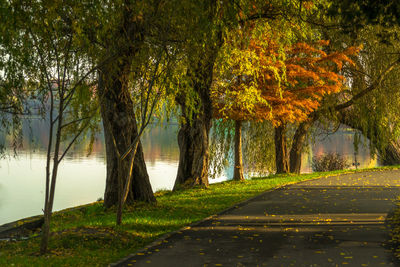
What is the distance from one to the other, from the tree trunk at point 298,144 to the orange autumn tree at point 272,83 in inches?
175

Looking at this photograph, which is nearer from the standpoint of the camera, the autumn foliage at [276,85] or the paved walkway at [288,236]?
the paved walkway at [288,236]

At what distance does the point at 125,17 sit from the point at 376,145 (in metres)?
19.5

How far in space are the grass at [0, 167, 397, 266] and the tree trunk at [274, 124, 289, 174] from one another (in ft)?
30.6

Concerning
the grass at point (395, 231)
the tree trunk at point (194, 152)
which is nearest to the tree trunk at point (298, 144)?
the tree trunk at point (194, 152)

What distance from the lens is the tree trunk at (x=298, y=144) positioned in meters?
27.5

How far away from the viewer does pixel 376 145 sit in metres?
28.0

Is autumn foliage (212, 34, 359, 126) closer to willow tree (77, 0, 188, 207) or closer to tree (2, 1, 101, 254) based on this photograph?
willow tree (77, 0, 188, 207)

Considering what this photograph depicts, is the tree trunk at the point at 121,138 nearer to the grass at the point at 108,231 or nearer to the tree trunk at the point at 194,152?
the grass at the point at 108,231

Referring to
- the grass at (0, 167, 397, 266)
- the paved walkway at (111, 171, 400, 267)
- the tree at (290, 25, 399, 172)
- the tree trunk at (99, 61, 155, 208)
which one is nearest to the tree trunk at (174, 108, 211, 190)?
the grass at (0, 167, 397, 266)

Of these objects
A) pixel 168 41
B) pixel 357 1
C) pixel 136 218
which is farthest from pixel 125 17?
pixel 357 1

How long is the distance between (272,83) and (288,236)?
12065 mm

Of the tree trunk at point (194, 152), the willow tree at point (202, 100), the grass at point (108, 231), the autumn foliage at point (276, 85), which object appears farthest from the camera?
the tree trunk at point (194, 152)

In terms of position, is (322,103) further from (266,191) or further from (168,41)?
(168,41)

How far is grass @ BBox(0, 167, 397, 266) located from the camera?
8827 millimetres
